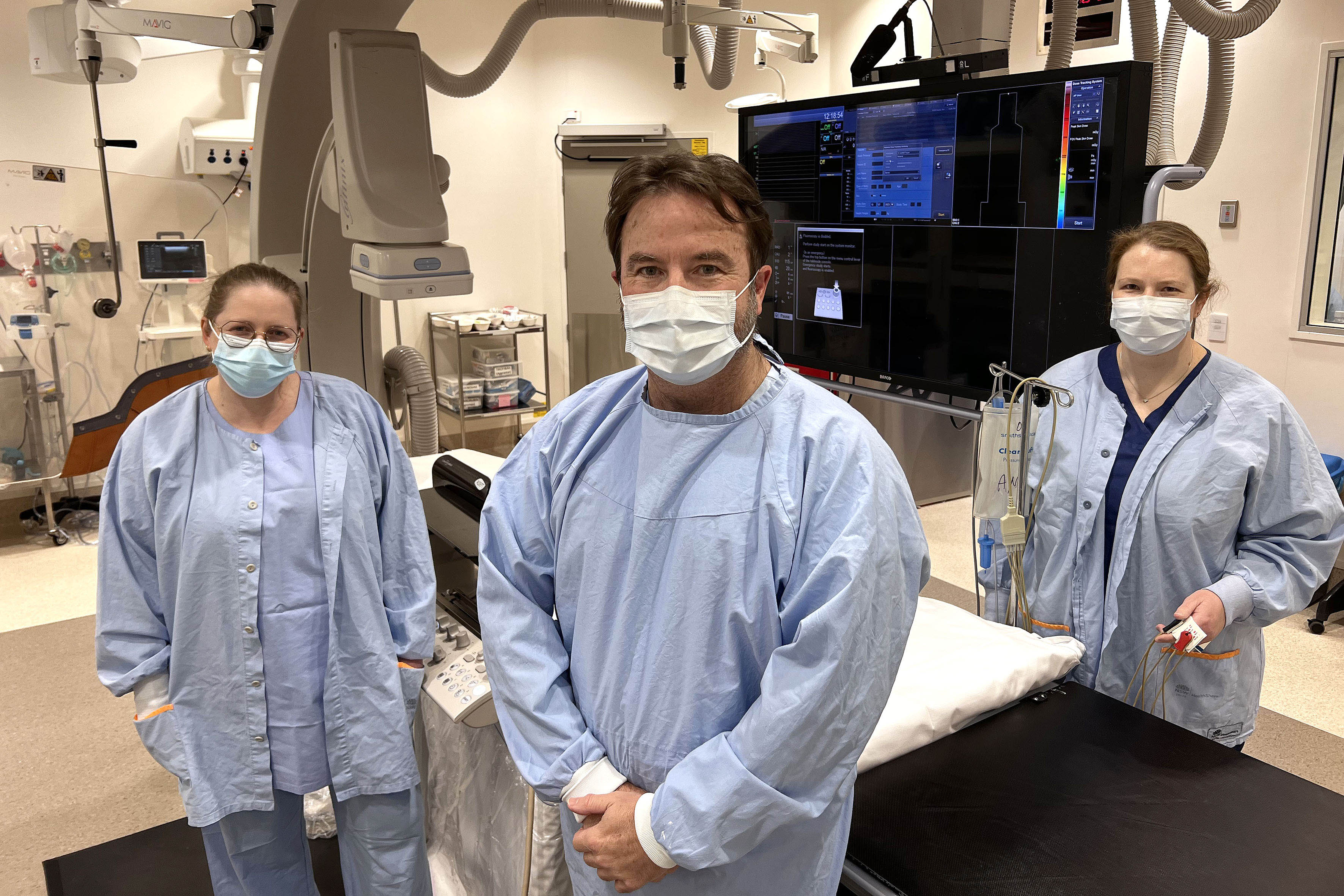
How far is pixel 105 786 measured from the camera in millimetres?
2826

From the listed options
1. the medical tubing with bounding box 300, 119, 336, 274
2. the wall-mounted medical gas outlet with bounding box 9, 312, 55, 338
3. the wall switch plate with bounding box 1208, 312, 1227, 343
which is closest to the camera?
the medical tubing with bounding box 300, 119, 336, 274

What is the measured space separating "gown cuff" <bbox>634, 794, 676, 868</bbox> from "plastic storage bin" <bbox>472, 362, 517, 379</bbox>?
460 centimetres

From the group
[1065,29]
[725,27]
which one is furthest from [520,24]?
[1065,29]

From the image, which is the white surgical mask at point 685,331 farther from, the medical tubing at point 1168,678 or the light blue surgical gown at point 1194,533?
the medical tubing at point 1168,678

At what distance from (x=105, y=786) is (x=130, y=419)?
2.35 metres

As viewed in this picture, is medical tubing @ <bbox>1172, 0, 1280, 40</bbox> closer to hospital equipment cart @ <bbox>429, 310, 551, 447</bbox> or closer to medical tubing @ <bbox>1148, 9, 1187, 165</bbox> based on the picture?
medical tubing @ <bbox>1148, 9, 1187, 165</bbox>

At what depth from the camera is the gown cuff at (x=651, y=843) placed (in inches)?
44.7

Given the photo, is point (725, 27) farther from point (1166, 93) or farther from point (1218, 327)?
point (1218, 327)

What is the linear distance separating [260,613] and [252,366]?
1.41ft

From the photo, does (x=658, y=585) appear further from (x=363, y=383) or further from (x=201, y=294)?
(x=201, y=294)

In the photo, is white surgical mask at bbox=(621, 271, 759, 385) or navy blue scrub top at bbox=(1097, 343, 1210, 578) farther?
navy blue scrub top at bbox=(1097, 343, 1210, 578)

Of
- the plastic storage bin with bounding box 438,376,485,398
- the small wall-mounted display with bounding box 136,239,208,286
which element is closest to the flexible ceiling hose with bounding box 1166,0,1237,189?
the plastic storage bin with bounding box 438,376,485,398

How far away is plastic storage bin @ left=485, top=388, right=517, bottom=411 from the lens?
5613 millimetres

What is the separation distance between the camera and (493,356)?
18.3ft
